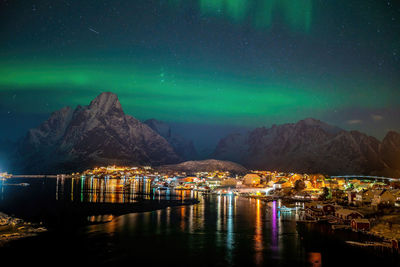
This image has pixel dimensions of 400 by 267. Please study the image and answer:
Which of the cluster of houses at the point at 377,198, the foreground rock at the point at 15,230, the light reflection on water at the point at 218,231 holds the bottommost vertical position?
the light reflection on water at the point at 218,231

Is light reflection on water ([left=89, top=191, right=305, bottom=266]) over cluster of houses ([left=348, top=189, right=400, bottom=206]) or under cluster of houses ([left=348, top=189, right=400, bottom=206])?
under

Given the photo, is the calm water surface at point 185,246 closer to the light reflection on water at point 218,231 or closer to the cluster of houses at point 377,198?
the light reflection on water at point 218,231

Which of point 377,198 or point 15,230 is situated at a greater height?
point 377,198

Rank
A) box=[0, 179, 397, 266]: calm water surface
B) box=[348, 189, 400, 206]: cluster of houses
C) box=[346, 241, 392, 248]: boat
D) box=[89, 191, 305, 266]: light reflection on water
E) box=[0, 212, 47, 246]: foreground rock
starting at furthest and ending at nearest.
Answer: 1. box=[348, 189, 400, 206]: cluster of houses
2. box=[0, 212, 47, 246]: foreground rock
3. box=[346, 241, 392, 248]: boat
4. box=[89, 191, 305, 266]: light reflection on water
5. box=[0, 179, 397, 266]: calm water surface

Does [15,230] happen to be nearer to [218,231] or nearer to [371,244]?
[218,231]

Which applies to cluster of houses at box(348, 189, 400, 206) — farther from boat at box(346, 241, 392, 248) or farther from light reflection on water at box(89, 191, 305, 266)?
boat at box(346, 241, 392, 248)

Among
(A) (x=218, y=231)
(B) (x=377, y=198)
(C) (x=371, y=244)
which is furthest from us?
(B) (x=377, y=198)

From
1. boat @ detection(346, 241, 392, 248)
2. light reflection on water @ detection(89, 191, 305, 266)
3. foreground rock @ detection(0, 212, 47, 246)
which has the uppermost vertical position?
foreground rock @ detection(0, 212, 47, 246)

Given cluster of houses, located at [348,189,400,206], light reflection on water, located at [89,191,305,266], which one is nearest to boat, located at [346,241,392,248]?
light reflection on water, located at [89,191,305,266]

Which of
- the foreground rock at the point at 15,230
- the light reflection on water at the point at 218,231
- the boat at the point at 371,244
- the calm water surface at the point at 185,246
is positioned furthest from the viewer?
the foreground rock at the point at 15,230

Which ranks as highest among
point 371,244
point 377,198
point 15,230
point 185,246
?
point 377,198

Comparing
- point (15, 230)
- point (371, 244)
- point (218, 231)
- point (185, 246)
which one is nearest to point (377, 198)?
point (371, 244)

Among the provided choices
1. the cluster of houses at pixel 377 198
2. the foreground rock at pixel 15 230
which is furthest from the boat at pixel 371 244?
the foreground rock at pixel 15 230

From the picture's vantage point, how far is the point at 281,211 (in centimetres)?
5481
